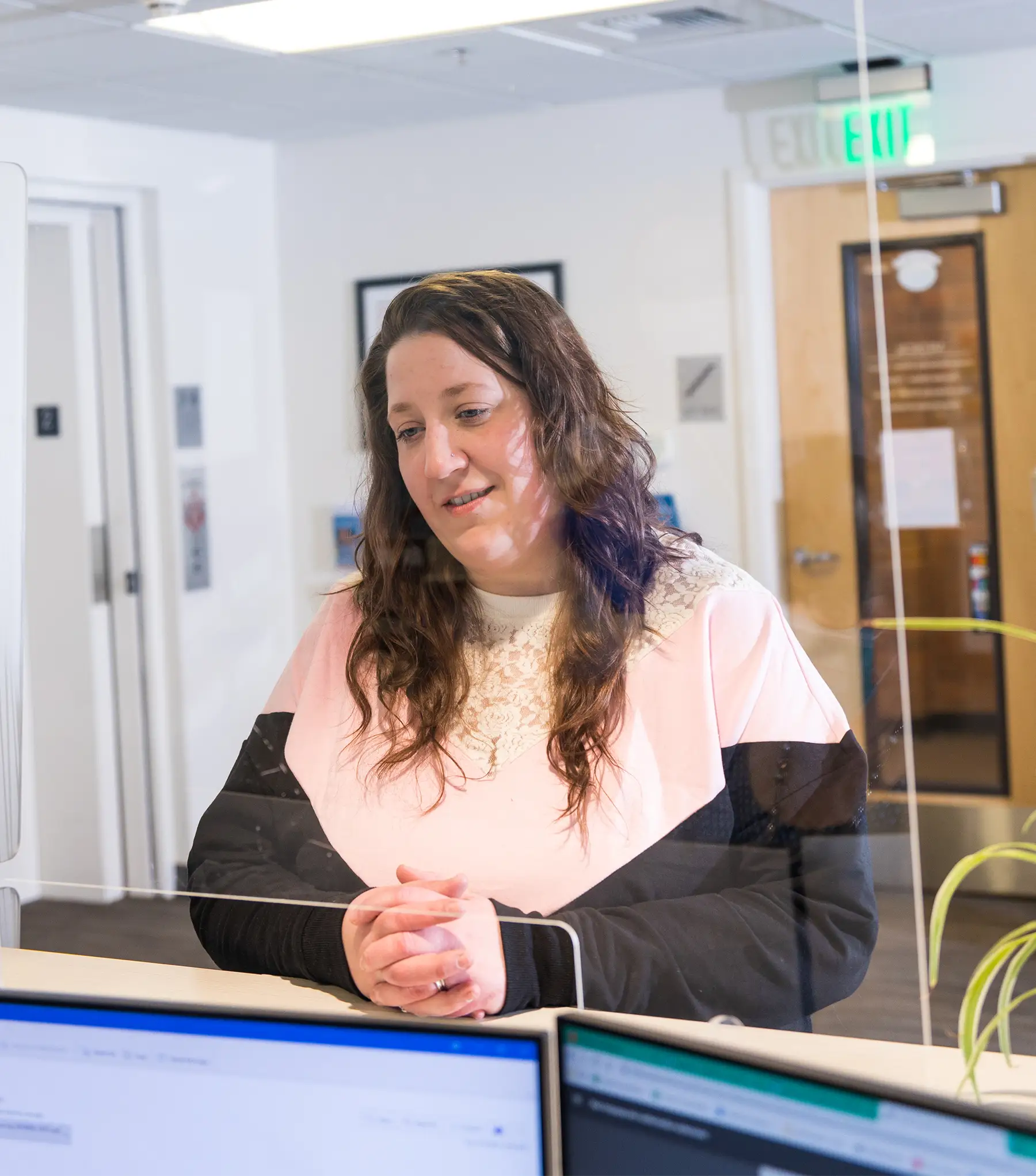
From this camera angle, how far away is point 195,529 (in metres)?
1.85

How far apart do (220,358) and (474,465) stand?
1.54ft

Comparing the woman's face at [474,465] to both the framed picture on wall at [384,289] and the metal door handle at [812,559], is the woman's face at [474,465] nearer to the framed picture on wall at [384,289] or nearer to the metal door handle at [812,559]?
the framed picture on wall at [384,289]

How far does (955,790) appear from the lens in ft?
5.74

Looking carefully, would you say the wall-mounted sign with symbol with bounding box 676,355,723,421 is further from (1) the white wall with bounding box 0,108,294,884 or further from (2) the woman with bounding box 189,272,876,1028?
(1) the white wall with bounding box 0,108,294,884

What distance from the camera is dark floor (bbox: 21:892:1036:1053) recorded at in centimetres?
154

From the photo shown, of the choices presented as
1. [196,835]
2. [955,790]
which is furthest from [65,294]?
[955,790]

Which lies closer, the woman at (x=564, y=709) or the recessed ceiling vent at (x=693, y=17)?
the woman at (x=564, y=709)

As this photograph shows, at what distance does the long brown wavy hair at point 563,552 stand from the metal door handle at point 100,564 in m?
0.41

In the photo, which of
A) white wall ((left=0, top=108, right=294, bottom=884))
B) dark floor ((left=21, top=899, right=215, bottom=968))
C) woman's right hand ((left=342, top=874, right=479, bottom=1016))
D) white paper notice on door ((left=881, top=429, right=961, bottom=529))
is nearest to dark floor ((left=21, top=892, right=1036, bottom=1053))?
dark floor ((left=21, top=899, right=215, bottom=968))

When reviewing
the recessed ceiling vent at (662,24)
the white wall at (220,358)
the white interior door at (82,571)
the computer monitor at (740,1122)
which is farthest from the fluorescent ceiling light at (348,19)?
the computer monitor at (740,1122)

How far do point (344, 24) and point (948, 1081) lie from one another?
1.37 meters

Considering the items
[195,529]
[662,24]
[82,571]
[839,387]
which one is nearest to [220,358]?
[195,529]

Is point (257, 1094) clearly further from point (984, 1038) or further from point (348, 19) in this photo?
point (348, 19)

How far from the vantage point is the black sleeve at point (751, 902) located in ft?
4.67
